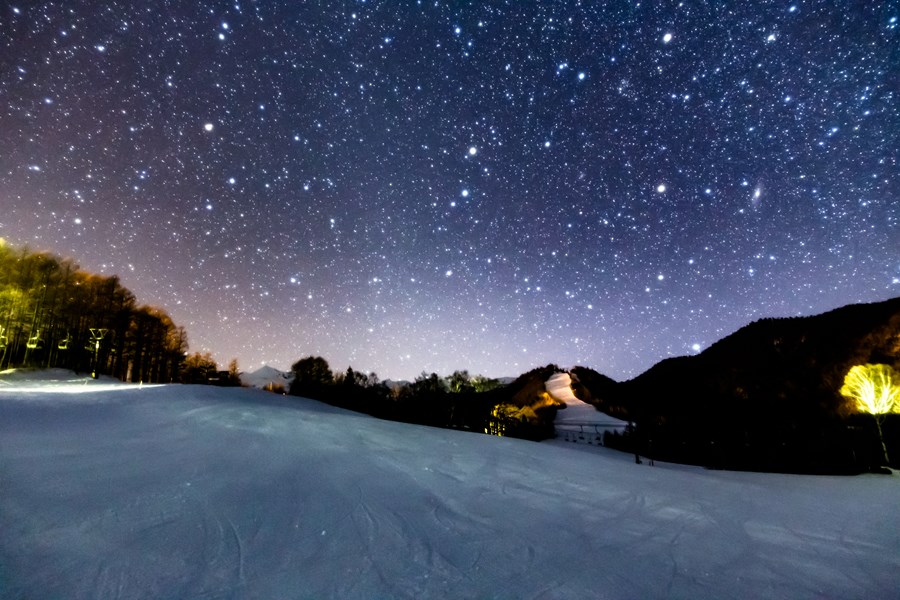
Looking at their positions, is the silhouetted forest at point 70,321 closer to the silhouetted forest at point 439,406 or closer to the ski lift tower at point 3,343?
the ski lift tower at point 3,343

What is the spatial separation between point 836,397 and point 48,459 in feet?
116

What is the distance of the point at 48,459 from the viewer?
4.89 metres

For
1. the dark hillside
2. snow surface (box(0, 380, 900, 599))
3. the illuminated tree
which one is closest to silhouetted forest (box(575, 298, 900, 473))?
the dark hillside

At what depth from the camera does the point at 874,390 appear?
48.5 ft

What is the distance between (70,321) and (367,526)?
43.6 metres

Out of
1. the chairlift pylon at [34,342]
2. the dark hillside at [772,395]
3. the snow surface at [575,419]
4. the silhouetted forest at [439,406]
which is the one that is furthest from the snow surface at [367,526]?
the chairlift pylon at [34,342]

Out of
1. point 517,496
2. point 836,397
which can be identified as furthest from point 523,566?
point 836,397

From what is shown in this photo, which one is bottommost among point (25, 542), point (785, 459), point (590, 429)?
point (590, 429)

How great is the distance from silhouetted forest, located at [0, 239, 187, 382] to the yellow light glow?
42068 mm

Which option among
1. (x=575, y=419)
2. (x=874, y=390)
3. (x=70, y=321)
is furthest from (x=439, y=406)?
(x=70, y=321)

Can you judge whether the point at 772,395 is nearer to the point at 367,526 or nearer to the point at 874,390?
the point at 874,390

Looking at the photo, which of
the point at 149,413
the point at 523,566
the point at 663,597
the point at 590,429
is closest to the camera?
the point at 663,597

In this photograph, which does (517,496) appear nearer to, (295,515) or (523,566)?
(523,566)

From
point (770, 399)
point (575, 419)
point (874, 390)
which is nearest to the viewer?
point (874, 390)
